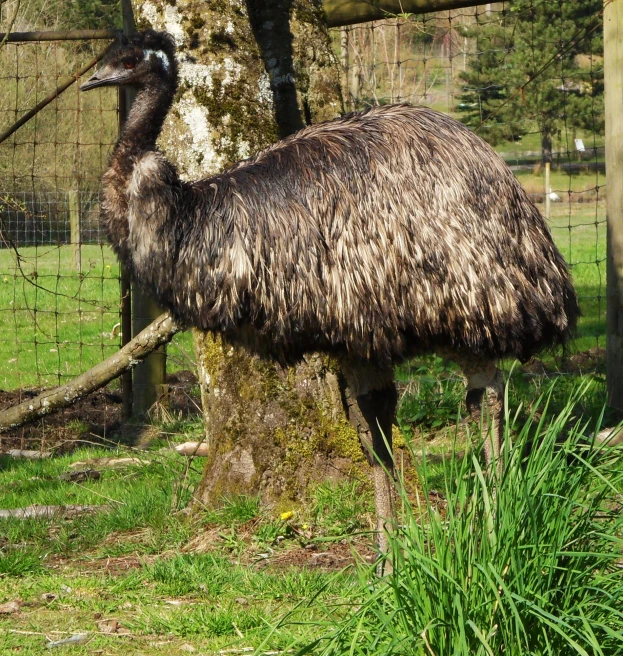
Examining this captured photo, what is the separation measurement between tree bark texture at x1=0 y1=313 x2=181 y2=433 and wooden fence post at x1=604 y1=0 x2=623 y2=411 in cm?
256

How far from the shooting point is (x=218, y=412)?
5324mm

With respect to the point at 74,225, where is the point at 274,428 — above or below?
below

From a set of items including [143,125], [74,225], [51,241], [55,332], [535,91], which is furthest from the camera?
[535,91]

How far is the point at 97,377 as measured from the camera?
6273mm

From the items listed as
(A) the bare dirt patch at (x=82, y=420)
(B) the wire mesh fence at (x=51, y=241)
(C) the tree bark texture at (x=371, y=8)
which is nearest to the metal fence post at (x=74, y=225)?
(B) the wire mesh fence at (x=51, y=241)

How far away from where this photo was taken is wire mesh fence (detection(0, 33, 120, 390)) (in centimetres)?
809

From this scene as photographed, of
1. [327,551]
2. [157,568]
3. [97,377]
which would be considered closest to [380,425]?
[327,551]

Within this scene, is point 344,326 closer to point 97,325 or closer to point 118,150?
point 118,150

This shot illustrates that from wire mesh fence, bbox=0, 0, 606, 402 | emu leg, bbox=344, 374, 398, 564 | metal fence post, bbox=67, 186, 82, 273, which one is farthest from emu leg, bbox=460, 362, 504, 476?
metal fence post, bbox=67, 186, 82, 273

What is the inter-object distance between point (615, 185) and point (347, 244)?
278 cm

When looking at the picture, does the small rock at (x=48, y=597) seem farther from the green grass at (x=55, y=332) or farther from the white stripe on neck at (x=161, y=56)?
the green grass at (x=55, y=332)

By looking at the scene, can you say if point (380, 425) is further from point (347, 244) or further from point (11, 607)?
point (11, 607)

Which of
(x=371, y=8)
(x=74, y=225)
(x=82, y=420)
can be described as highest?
(x=371, y=8)

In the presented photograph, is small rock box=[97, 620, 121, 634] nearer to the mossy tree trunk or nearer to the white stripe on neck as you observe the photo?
the mossy tree trunk
